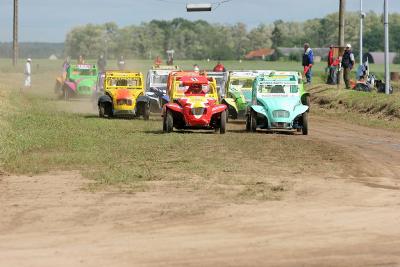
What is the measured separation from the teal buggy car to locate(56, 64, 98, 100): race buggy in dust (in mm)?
16131

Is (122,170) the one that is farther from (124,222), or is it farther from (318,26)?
(318,26)

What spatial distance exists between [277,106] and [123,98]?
715cm


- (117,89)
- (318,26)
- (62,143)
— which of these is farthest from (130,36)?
(62,143)

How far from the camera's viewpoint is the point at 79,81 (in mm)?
39688

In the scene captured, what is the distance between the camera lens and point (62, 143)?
→ 19.8 m

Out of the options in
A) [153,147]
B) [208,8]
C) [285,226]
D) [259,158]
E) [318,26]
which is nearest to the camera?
[285,226]

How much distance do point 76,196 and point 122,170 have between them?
272 cm

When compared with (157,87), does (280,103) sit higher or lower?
lower

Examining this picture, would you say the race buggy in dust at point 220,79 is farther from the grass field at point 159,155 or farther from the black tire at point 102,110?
the grass field at point 159,155

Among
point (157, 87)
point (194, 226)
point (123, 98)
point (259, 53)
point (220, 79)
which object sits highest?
point (259, 53)

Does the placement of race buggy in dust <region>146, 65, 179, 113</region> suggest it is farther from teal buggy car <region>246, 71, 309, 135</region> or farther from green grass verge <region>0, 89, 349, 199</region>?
teal buggy car <region>246, 71, 309, 135</region>

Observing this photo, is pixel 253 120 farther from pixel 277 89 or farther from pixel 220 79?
pixel 220 79

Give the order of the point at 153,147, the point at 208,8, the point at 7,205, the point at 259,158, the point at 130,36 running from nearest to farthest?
the point at 7,205, the point at 259,158, the point at 153,147, the point at 208,8, the point at 130,36

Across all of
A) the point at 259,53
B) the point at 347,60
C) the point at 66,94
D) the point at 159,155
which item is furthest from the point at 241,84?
the point at 259,53
